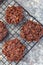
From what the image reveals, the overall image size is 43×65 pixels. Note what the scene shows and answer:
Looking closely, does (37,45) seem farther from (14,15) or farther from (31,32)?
(14,15)

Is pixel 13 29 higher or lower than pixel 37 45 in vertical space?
higher

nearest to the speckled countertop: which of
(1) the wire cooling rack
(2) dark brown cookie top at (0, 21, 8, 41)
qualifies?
(1) the wire cooling rack

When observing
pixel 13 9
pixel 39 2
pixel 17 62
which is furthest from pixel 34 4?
pixel 17 62

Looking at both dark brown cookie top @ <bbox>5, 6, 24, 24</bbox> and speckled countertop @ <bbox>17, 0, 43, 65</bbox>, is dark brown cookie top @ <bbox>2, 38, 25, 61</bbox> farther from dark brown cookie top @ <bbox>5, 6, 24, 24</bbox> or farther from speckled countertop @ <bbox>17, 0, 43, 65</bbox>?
dark brown cookie top @ <bbox>5, 6, 24, 24</bbox>

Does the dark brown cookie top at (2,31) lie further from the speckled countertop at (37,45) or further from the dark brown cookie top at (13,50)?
the speckled countertop at (37,45)

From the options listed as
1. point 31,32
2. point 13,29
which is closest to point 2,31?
point 13,29
